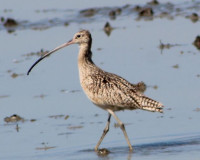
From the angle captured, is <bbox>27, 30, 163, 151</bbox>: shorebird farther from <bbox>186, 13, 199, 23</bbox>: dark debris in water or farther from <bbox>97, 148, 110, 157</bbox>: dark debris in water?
<bbox>186, 13, 199, 23</bbox>: dark debris in water

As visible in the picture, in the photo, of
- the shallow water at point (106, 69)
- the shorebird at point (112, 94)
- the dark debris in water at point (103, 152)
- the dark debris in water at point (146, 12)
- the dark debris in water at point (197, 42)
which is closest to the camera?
the dark debris in water at point (103, 152)

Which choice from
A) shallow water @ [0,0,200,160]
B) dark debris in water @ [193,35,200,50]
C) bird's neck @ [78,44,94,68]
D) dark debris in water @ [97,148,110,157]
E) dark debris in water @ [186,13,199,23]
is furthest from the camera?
dark debris in water @ [186,13,199,23]

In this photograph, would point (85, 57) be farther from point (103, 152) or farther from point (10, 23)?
point (10, 23)

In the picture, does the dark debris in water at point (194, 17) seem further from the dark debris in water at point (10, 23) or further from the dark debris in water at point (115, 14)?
the dark debris in water at point (10, 23)

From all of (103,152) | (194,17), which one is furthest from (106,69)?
(194,17)

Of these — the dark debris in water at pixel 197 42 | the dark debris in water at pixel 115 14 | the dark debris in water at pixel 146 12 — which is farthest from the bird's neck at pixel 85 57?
the dark debris in water at pixel 146 12

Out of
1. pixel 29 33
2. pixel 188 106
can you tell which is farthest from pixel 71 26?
pixel 188 106

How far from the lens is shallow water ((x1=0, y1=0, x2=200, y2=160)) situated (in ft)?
32.8

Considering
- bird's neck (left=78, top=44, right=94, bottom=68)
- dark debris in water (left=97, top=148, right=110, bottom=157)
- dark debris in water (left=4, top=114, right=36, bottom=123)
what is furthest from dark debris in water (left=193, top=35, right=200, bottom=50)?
dark debris in water (left=97, top=148, right=110, bottom=157)

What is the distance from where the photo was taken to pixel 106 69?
45.8 feet

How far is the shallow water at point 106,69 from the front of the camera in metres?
10.0

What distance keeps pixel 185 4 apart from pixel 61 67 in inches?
267

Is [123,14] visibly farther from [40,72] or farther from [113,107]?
[113,107]

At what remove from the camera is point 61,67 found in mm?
14312
